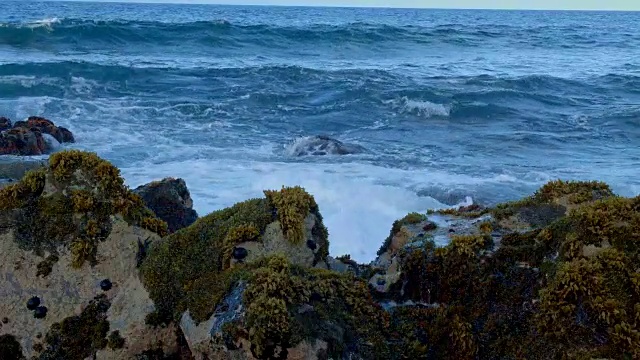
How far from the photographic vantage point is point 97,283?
482 centimetres

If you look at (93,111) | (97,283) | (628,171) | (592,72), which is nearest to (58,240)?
(97,283)

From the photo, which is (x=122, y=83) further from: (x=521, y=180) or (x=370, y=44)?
(x=370, y=44)

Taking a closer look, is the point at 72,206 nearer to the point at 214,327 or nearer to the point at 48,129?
the point at 214,327

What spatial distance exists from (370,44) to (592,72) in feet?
62.2

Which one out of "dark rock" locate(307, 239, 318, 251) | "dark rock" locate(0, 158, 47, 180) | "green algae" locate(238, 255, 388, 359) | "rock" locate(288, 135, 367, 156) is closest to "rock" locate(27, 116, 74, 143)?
"dark rock" locate(0, 158, 47, 180)

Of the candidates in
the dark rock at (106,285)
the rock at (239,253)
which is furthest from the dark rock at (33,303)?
the rock at (239,253)

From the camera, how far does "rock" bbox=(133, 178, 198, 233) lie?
7.16m

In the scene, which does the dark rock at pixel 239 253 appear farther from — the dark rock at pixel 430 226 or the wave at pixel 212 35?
the wave at pixel 212 35

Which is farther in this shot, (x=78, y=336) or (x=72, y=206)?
(x=72, y=206)

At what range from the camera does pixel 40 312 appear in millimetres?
4621

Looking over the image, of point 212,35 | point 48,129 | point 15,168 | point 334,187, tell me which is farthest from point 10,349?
point 212,35

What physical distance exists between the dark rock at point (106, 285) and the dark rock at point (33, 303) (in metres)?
0.47

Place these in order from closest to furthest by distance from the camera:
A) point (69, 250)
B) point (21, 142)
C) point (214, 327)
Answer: point (214, 327) → point (69, 250) → point (21, 142)

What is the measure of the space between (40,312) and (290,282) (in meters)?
2.00
